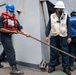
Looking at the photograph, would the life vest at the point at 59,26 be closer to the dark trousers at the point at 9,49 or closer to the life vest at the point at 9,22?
the life vest at the point at 9,22

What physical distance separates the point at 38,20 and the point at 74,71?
1749 millimetres

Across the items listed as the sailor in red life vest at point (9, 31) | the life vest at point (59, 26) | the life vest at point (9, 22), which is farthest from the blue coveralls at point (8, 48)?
the life vest at point (59, 26)

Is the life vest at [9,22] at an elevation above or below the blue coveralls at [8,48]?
above

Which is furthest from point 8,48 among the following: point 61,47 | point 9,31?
point 61,47

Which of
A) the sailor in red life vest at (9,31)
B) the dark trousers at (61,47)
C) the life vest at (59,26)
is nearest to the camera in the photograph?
the sailor in red life vest at (9,31)

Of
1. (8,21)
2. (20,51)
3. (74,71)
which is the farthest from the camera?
(20,51)

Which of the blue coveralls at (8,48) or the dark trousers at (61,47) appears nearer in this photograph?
the blue coveralls at (8,48)

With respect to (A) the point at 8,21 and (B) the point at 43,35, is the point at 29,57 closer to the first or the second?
(B) the point at 43,35

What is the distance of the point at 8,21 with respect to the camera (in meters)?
7.11

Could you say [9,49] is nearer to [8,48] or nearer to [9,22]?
[8,48]

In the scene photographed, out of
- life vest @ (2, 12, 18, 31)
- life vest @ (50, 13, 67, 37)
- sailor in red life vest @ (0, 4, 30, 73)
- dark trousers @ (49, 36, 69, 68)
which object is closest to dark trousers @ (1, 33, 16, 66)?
sailor in red life vest @ (0, 4, 30, 73)

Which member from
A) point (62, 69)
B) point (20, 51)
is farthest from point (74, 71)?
point (20, 51)

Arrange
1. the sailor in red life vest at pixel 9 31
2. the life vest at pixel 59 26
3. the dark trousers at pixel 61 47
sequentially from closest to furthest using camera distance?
the sailor in red life vest at pixel 9 31, the life vest at pixel 59 26, the dark trousers at pixel 61 47

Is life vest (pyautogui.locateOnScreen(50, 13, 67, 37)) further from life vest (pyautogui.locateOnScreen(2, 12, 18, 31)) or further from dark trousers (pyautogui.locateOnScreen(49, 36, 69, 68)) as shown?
life vest (pyautogui.locateOnScreen(2, 12, 18, 31))
